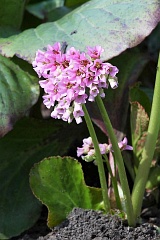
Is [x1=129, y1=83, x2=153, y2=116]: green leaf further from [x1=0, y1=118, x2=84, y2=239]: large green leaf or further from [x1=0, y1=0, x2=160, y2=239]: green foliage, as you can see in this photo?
[x1=0, y1=118, x2=84, y2=239]: large green leaf

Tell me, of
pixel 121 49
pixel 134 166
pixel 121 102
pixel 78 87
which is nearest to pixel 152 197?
pixel 134 166

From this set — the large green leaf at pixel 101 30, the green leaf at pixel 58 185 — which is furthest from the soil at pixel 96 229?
the large green leaf at pixel 101 30

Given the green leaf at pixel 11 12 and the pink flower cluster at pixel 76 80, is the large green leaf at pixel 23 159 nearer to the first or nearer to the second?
the green leaf at pixel 11 12

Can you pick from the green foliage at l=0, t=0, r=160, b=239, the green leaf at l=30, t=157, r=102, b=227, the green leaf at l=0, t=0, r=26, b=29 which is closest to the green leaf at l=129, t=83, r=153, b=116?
the green foliage at l=0, t=0, r=160, b=239

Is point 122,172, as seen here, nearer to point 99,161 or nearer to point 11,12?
point 99,161

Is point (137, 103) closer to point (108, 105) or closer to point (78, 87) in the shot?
point (108, 105)

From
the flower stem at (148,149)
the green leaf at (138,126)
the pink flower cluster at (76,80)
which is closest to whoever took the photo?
the pink flower cluster at (76,80)
